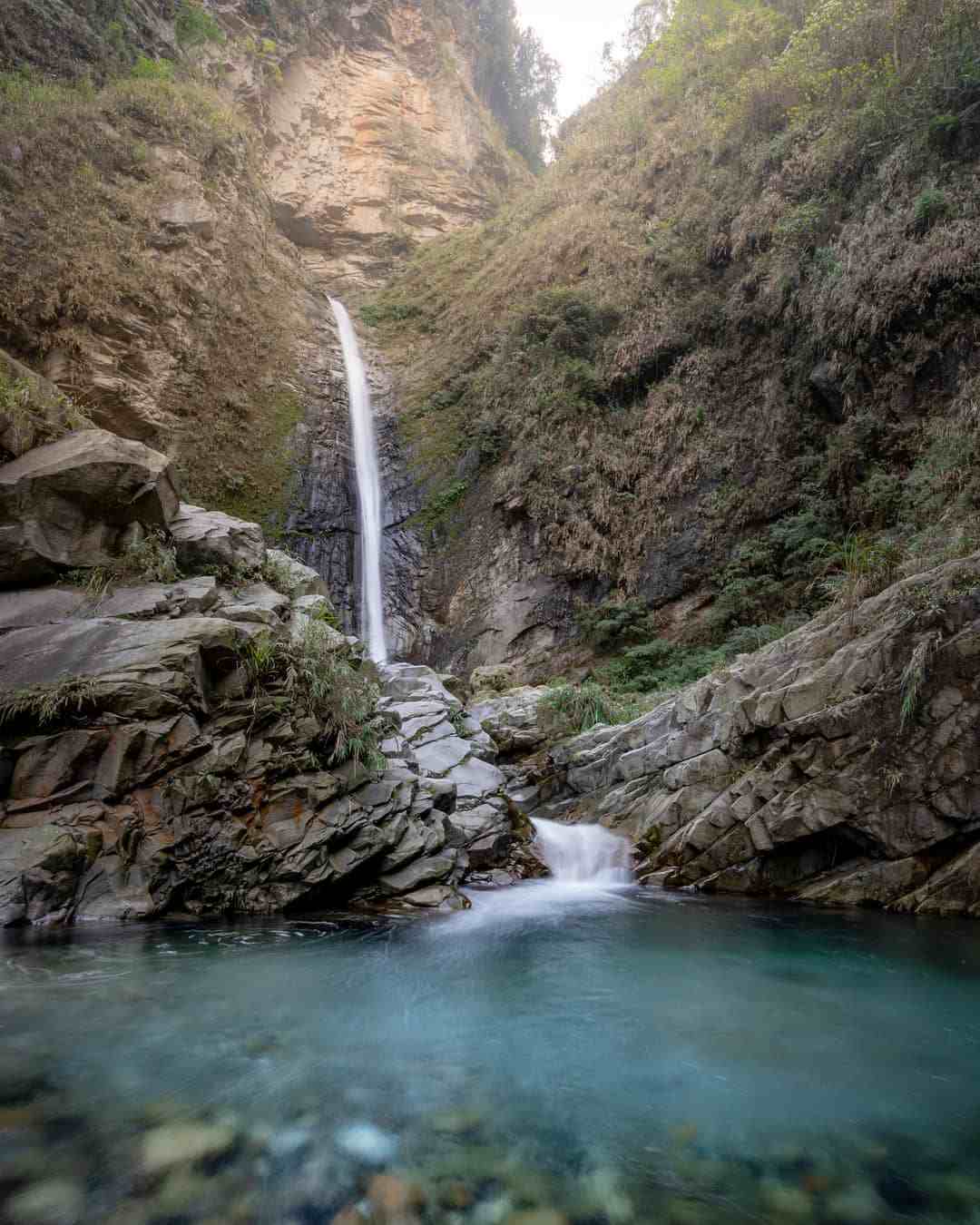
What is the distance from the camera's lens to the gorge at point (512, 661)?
8.63 ft

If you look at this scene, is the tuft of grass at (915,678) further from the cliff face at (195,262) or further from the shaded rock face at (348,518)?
the cliff face at (195,262)

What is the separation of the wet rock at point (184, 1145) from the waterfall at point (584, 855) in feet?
20.1

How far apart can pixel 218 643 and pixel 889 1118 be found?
6131mm

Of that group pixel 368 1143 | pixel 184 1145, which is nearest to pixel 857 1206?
pixel 368 1143

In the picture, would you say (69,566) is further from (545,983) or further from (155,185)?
(155,185)

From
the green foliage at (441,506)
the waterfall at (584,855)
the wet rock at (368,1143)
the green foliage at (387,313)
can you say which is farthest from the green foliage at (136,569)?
the green foliage at (387,313)

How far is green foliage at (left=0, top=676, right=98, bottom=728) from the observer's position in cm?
566

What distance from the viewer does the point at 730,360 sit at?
1536 centimetres

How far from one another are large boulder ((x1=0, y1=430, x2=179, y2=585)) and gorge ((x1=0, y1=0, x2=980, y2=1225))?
0.04 meters

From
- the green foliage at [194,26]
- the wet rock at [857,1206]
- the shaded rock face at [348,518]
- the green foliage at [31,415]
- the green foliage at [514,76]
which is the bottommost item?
the wet rock at [857,1206]

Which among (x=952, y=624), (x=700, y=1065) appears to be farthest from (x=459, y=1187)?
(x=952, y=624)

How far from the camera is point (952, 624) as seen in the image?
6492 mm

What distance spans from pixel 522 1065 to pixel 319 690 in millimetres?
4579

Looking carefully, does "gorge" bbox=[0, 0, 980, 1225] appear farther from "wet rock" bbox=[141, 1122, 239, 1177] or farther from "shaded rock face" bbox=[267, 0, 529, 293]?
"shaded rock face" bbox=[267, 0, 529, 293]
